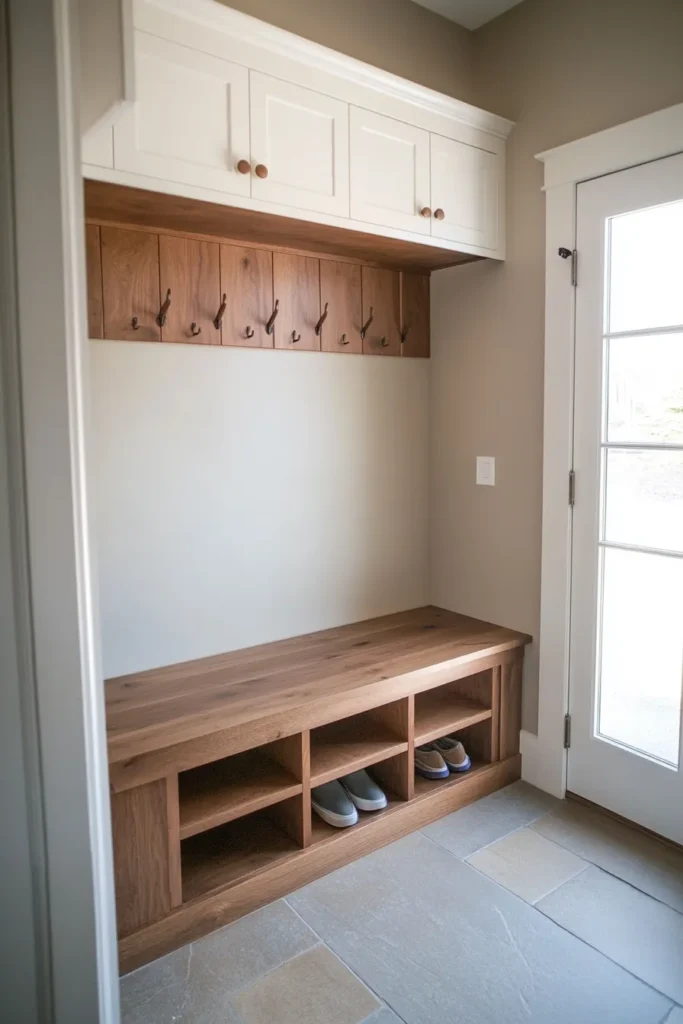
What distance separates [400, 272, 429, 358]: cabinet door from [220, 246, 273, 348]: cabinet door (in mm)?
620

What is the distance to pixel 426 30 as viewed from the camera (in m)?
2.48

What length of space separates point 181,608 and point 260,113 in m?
1.44

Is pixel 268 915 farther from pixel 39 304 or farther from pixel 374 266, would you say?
pixel 374 266

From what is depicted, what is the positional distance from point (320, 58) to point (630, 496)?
1567 mm

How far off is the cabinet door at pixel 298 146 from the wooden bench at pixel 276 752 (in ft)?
4.52

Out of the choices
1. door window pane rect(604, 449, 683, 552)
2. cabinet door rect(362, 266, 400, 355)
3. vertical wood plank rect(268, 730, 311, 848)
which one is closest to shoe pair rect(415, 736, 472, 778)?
vertical wood plank rect(268, 730, 311, 848)

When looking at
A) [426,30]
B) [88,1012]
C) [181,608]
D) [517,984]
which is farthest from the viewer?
[426,30]

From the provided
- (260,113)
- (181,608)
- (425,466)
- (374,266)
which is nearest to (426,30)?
(374,266)

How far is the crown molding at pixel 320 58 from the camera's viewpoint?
67.1 inches

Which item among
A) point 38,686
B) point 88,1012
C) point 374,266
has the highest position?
point 374,266

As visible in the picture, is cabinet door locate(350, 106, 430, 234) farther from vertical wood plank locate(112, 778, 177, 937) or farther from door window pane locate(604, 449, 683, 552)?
vertical wood plank locate(112, 778, 177, 937)

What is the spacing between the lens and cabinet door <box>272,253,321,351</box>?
7.72 feet

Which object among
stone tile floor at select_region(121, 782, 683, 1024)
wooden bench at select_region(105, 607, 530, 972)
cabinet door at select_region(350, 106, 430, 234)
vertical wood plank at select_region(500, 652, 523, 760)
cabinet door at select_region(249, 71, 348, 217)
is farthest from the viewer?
vertical wood plank at select_region(500, 652, 523, 760)

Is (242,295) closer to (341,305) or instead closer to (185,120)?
(341,305)
